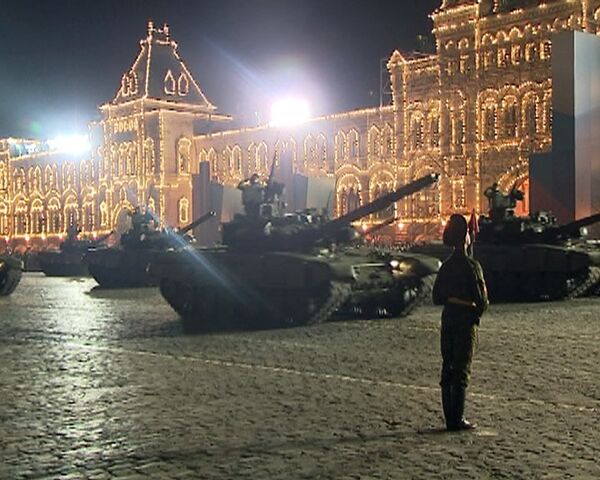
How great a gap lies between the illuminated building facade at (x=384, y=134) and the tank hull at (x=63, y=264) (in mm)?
5748

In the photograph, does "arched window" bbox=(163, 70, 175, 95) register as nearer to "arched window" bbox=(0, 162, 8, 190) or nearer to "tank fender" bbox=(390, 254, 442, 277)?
"arched window" bbox=(0, 162, 8, 190)

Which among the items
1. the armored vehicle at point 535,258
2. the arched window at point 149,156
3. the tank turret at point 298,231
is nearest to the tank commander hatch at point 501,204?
the armored vehicle at point 535,258

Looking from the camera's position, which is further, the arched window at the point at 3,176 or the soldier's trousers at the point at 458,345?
the arched window at the point at 3,176

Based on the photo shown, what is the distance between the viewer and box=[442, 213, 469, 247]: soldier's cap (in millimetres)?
8352

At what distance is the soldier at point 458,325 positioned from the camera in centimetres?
810

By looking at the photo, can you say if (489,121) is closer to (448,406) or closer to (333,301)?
(333,301)

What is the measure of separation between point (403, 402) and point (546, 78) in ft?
137

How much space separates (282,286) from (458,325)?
984 centimetres

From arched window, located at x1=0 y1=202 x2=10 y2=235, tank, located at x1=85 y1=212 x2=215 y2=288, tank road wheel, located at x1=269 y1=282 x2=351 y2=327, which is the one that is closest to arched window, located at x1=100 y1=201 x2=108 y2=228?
arched window, located at x1=0 y1=202 x2=10 y2=235

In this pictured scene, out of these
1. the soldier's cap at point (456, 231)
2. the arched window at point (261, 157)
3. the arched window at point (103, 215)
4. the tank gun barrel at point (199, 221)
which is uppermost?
the arched window at point (261, 157)

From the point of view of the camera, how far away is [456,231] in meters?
8.36

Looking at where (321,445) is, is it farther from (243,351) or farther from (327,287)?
(327,287)

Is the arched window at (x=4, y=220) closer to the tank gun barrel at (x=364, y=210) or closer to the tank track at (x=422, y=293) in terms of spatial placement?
the tank gun barrel at (x=364, y=210)

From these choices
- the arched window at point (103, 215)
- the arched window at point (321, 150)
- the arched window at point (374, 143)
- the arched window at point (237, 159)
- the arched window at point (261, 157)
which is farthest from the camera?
the arched window at point (103, 215)
